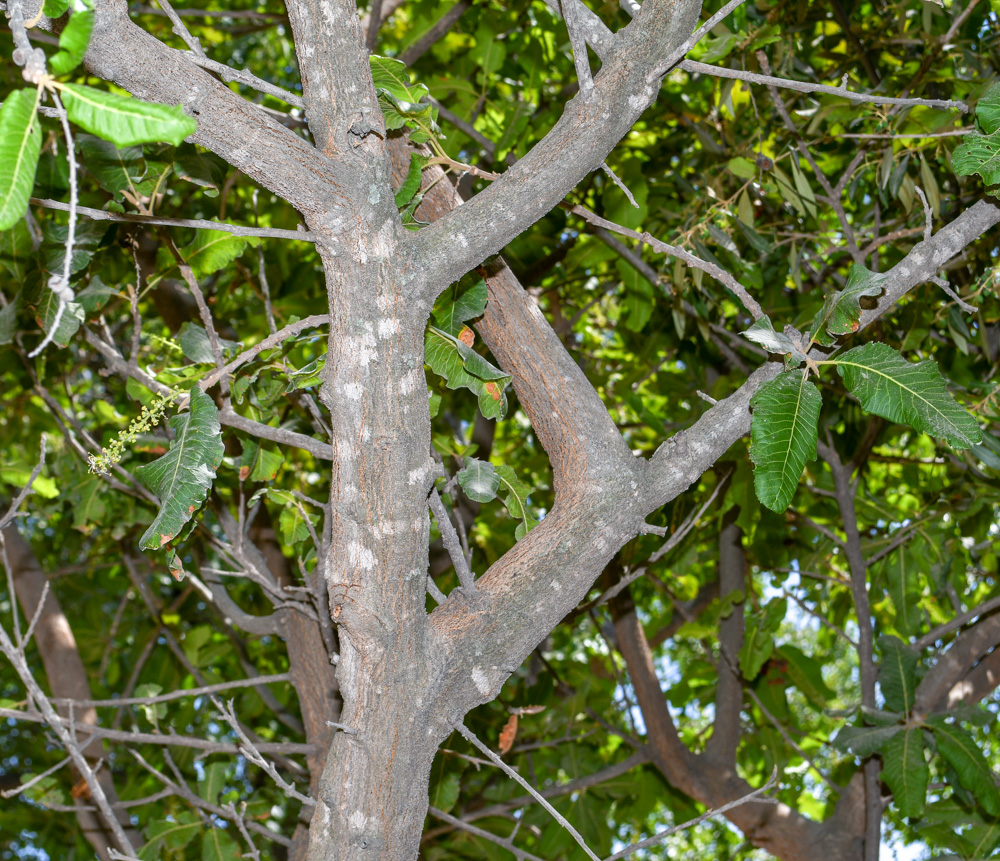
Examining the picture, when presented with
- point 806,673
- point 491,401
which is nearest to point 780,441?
point 491,401

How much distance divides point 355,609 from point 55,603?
219 cm

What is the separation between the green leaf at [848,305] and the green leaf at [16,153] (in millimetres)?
985

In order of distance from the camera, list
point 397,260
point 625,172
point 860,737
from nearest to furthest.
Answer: point 397,260, point 860,737, point 625,172

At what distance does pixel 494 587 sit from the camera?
49.3 inches

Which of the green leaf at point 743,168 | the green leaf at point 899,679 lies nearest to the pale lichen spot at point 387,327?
the green leaf at point 743,168

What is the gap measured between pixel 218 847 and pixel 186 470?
1.24 m

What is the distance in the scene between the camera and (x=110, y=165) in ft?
4.75

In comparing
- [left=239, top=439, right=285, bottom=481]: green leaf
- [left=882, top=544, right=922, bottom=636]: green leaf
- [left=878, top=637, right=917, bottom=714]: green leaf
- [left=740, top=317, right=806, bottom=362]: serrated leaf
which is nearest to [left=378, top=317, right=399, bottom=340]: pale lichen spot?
[left=740, top=317, right=806, bottom=362]: serrated leaf

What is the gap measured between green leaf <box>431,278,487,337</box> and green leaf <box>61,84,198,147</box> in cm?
69

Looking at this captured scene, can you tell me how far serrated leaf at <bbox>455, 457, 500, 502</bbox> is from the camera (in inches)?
56.9

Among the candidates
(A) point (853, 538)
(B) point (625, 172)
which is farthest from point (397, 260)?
(A) point (853, 538)

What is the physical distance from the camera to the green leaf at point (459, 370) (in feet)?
4.43

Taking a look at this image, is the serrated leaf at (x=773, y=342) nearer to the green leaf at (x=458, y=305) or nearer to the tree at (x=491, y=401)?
the tree at (x=491, y=401)

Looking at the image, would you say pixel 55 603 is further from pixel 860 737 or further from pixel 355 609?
pixel 860 737
